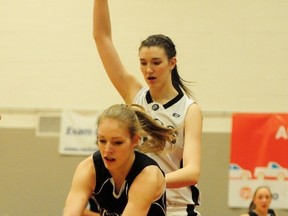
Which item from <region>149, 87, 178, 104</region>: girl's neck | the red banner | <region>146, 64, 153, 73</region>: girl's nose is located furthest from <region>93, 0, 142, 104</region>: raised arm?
the red banner

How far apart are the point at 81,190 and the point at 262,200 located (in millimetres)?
4904

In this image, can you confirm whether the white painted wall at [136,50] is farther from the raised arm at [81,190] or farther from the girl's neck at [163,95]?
the raised arm at [81,190]

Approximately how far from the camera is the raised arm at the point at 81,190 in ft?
8.35

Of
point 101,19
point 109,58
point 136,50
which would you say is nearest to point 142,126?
point 109,58

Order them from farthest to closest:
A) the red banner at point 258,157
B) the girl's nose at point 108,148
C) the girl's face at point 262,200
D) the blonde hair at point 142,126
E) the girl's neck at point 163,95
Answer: the red banner at point 258,157 → the girl's face at point 262,200 → the girl's neck at point 163,95 → the blonde hair at point 142,126 → the girl's nose at point 108,148

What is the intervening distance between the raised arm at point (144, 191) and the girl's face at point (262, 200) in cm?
471

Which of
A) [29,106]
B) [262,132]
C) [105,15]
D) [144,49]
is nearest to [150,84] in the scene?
[144,49]

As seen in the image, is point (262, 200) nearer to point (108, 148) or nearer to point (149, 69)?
point (149, 69)

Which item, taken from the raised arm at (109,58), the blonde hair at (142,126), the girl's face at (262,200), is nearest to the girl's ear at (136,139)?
the blonde hair at (142,126)

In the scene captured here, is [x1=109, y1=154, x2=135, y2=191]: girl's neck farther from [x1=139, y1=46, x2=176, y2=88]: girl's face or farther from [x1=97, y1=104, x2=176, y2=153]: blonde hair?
[x1=139, y1=46, x2=176, y2=88]: girl's face

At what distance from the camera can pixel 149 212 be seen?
104 inches

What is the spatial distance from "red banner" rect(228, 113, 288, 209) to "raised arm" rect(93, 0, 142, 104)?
4.80 meters

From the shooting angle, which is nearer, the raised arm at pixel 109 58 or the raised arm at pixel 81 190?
the raised arm at pixel 81 190

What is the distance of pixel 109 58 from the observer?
10.4 ft
